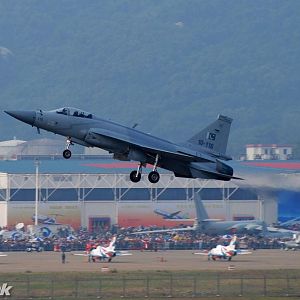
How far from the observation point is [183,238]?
95.2 metres

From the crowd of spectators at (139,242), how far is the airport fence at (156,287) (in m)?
22.2

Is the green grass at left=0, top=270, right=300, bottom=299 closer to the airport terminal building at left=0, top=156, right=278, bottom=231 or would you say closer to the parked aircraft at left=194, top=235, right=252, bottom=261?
the parked aircraft at left=194, top=235, right=252, bottom=261

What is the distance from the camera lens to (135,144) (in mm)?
53875

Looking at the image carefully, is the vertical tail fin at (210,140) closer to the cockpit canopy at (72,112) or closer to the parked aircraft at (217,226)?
the cockpit canopy at (72,112)

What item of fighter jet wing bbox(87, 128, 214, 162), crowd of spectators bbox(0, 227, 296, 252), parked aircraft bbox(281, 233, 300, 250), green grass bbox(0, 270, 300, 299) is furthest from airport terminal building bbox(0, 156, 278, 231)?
fighter jet wing bbox(87, 128, 214, 162)

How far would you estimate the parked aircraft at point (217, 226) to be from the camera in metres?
94.9

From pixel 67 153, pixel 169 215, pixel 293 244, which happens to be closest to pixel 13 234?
pixel 169 215

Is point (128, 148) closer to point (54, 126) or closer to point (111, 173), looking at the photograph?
point (54, 126)

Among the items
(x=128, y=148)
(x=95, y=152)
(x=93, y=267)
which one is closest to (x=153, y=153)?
(x=128, y=148)

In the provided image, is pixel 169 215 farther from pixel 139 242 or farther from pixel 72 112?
pixel 72 112

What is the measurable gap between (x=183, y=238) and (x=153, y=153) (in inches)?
1628

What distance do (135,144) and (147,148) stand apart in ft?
1.85

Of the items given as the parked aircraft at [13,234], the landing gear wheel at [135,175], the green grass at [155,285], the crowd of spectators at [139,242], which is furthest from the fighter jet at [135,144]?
the parked aircraft at [13,234]

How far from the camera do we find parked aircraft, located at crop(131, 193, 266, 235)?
9488 cm
